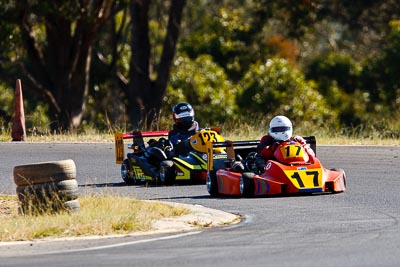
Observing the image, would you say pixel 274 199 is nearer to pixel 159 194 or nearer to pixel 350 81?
pixel 159 194

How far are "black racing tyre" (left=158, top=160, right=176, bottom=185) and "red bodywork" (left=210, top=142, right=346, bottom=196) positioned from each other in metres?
1.67

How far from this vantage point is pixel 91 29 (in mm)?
33062

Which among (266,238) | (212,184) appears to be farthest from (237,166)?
(266,238)

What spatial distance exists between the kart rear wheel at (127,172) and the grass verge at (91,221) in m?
4.45

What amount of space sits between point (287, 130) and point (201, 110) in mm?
24997

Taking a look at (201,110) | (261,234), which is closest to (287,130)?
(261,234)

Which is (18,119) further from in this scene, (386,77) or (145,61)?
(386,77)

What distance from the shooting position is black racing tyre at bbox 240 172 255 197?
15.1 m

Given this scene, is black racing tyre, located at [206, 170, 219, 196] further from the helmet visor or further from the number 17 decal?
the number 17 decal

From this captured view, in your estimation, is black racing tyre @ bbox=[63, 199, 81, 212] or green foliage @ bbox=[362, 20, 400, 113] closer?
black racing tyre @ bbox=[63, 199, 81, 212]

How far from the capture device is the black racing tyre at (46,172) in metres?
12.6

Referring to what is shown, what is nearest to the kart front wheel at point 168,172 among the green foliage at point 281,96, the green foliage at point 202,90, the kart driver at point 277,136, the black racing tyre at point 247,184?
the kart driver at point 277,136

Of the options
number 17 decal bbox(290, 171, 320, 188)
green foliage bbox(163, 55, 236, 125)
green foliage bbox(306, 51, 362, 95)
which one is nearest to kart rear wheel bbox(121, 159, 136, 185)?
number 17 decal bbox(290, 171, 320, 188)

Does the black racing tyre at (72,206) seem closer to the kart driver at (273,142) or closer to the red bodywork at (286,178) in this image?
the red bodywork at (286,178)
